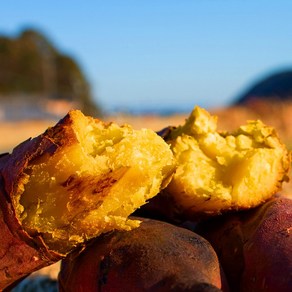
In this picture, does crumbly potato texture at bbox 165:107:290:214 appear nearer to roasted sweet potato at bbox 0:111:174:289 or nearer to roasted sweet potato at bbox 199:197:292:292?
roasted sweet potato at bbox 199:197:292:292

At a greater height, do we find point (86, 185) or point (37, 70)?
point (86, 185)

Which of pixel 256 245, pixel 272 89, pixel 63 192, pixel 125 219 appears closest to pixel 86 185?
pixel 63 192

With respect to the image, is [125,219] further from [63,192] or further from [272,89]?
[272,89]

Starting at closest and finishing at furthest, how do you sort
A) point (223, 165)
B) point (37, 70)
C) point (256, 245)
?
point (256, 245) → point (223, 165) → point (37, 70)

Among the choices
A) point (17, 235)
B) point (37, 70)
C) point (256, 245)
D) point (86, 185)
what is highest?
point (86, 185)

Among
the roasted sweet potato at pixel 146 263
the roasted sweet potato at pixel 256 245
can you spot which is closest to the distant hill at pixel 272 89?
the roasted sweet potato at pixel 256 245

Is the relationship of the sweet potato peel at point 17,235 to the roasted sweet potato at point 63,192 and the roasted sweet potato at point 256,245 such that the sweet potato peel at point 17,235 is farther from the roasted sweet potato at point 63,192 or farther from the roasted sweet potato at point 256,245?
the roasted sweet potato at point 256,245
